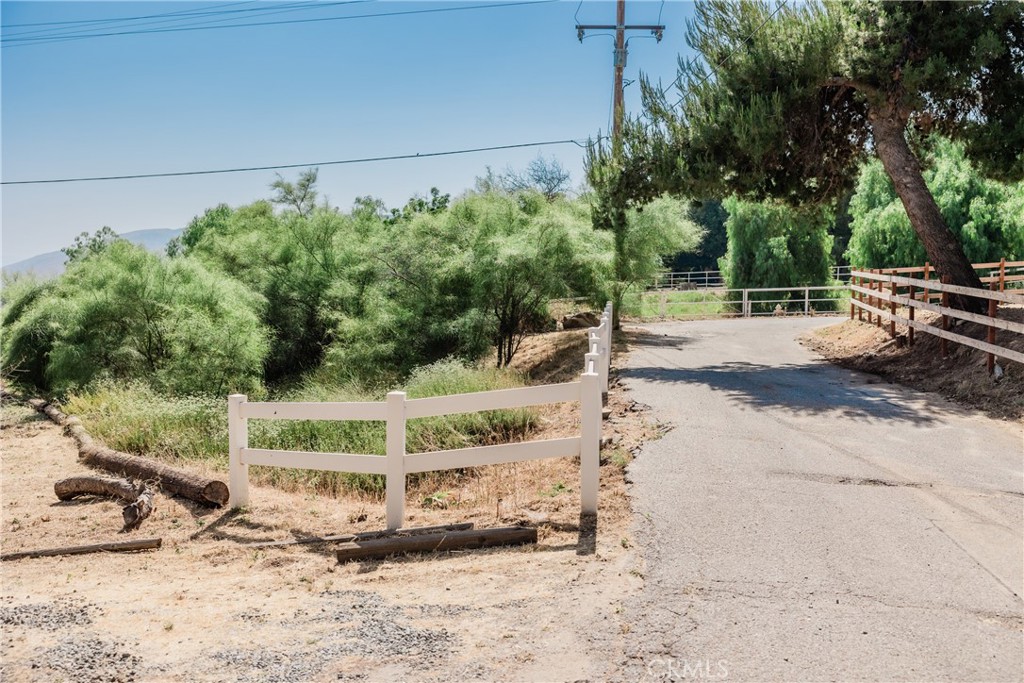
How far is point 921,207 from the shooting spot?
15.7 meters

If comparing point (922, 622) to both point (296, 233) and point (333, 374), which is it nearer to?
point (333, 374)

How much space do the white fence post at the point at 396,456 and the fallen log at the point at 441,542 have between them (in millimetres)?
637

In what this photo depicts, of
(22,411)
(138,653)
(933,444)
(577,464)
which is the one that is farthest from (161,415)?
(933,444)

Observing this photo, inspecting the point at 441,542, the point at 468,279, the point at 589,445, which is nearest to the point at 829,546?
the point at 589,445

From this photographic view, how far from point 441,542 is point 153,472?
5.37 meters

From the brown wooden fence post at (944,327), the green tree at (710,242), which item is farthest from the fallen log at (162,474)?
the green tree at (710,242)

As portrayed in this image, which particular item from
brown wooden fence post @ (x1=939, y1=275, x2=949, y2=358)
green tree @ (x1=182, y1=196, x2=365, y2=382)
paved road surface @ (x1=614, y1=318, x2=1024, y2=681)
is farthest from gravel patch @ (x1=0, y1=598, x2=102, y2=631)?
green tree @ (x1=182, y1=196, x2=365, y2=382)

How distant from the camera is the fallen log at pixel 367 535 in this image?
6.80 m

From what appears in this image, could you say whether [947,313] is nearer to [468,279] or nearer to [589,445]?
[589,445]

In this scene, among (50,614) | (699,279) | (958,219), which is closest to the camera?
(50,614)

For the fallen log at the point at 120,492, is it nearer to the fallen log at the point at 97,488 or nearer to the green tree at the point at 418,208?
the fallen log at the point at 97,488

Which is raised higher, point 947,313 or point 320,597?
point 947,313

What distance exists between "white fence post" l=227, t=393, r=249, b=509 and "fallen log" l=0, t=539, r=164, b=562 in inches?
44.0

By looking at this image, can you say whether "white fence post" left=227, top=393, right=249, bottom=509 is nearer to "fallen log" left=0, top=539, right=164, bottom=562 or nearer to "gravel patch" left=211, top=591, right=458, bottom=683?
"fallen log" left=0, top=539, right=164, bottom=562
